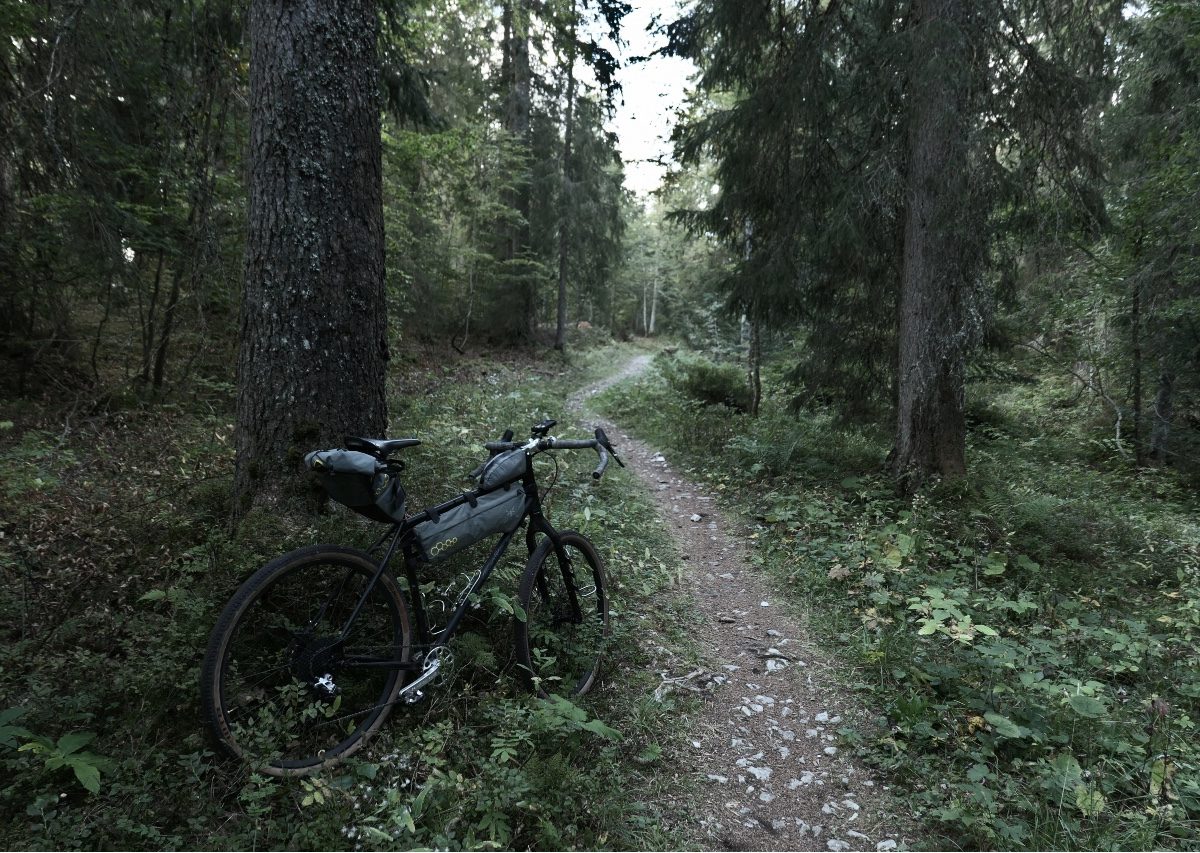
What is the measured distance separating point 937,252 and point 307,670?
6.85m

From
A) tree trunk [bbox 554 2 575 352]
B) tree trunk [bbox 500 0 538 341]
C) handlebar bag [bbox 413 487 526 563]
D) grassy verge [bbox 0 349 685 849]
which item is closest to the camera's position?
grassy verge [bbox 0 349 685 849]

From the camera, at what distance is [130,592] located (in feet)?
10.8

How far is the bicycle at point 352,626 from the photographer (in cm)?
240

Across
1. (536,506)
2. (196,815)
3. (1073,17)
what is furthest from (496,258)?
(196,815)

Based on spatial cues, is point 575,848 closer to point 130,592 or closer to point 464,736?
point 464,736

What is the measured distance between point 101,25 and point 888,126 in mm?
7874

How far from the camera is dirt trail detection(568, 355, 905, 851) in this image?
2859 mm

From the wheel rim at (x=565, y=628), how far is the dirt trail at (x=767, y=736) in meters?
0.59

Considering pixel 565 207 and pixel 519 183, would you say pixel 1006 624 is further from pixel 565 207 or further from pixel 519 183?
pixel 565 207

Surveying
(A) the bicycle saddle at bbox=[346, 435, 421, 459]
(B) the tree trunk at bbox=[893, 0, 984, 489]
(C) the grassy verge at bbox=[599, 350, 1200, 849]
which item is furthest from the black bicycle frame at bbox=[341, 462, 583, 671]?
(B) the tree trunk at bbox=[893, 0, 984, 489]

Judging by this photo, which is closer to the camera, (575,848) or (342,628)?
(575,848)

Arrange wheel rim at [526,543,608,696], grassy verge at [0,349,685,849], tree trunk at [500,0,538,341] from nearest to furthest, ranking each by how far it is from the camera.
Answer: grassy verge at [0,349,685,849], wheel rim at [526,543,608,696], tree trunk at [500,0,538,341]

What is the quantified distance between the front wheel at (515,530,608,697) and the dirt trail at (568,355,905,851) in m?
0.60

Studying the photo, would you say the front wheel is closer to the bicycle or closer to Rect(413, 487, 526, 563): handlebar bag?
the bicycle
